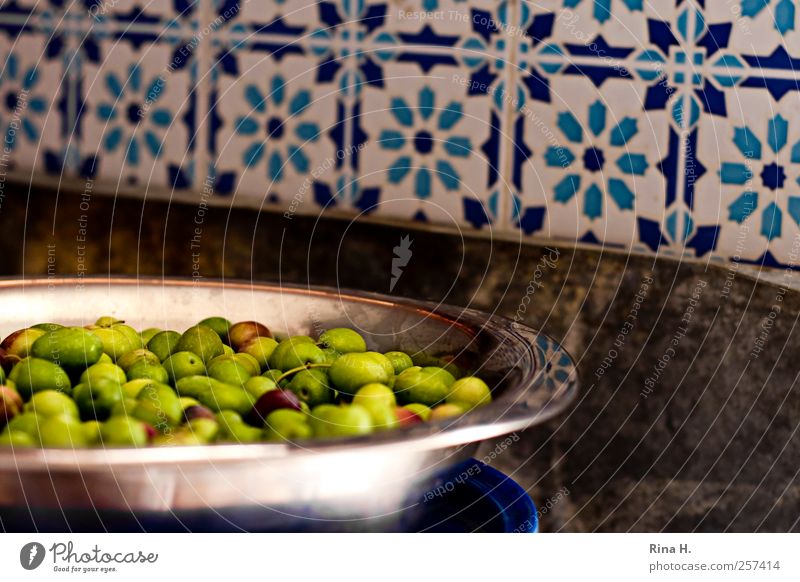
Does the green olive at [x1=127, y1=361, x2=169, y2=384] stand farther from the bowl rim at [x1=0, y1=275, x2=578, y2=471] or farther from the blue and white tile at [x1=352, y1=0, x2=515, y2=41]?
the blue and white tile at [x1=352, y1=0, x2=515, y2=41]

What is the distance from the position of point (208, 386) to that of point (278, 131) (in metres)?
0.40

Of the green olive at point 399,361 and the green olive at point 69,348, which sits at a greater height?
the green olive at point 69,348

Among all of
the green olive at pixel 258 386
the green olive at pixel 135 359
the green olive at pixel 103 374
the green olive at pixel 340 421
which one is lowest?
the green olive at pixel 340 421

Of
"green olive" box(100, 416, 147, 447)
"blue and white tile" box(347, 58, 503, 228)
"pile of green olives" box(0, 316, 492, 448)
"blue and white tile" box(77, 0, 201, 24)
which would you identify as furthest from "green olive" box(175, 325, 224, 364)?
"blue and white tile" box(77, 0, 201, 24)

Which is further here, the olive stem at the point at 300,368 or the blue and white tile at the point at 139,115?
the blue and white tile at the point at 139,115

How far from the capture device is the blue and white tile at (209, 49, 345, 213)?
2.33 feet

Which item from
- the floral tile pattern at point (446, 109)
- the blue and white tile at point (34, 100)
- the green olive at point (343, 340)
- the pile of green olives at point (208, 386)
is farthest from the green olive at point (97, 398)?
the blue and white tile at point (34, 100)

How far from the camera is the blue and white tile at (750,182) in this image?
616 millimetres

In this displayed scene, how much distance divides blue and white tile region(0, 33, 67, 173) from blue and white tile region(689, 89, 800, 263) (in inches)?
20.9

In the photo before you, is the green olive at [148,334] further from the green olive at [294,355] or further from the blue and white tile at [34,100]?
the blue and white tile at [34,100]

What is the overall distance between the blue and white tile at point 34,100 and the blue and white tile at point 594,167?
1.32ft

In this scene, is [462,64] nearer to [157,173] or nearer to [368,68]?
[368,68]

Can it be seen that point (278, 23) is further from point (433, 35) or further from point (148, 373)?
point (148, 373)

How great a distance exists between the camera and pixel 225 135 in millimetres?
733
